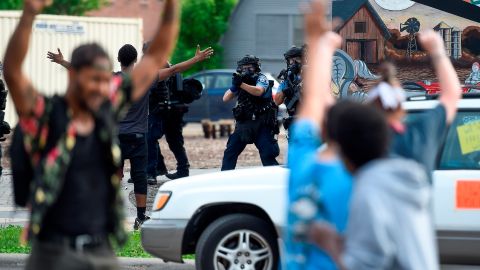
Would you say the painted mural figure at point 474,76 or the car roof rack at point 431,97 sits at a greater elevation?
the painted mural figure at point 474,76

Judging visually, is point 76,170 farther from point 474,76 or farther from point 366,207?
point 474,76

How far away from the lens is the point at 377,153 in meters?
4.20

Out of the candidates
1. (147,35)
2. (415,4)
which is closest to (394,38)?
(415,4)

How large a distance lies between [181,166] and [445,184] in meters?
7.70

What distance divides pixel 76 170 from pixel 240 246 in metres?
3.67

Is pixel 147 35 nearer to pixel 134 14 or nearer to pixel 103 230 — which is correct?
pixel 134 14

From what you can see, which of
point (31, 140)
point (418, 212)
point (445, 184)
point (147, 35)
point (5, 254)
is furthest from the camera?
point (147, 35)

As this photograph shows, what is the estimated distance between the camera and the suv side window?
8234 millimetres

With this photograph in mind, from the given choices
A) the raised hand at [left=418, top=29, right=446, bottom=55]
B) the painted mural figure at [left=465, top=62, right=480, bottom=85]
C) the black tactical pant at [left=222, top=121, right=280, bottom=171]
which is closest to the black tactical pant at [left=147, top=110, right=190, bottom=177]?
the black tactical pant at [left=222, top=121, right=280, bottom=171]

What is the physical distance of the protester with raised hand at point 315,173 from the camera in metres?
4.34

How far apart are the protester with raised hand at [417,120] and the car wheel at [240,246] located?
3180 mm

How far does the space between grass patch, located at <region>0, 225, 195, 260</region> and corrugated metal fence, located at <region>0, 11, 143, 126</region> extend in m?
14.6

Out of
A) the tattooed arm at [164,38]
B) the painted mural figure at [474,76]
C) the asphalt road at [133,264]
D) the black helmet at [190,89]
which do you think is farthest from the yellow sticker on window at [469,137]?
the black helmet at [190,89]

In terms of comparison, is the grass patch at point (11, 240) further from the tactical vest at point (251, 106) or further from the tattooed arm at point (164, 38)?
the tattooed arm at point (164, 38)
